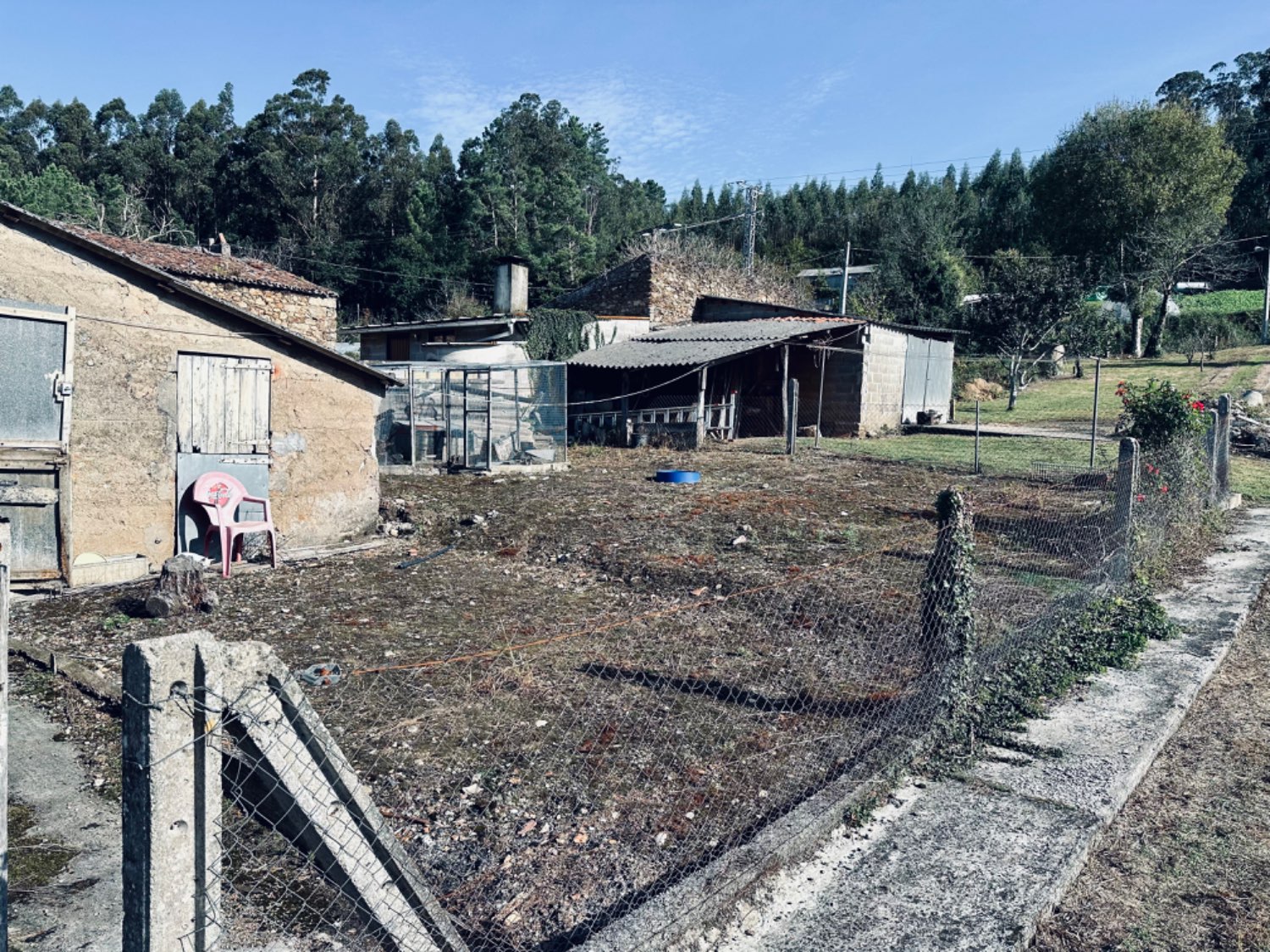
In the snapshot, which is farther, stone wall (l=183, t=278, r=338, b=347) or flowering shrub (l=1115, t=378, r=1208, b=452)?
stone wall (l=183, t=278, r=338, b=347)

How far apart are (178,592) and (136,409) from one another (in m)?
2.57

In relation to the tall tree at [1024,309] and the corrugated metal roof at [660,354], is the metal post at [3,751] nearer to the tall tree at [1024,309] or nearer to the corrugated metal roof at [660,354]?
the corrugated metal roof at [660,354]

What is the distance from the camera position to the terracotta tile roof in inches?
703

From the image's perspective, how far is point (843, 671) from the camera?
6.17 meters

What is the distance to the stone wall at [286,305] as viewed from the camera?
1934cm

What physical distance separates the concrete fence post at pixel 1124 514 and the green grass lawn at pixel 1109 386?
51.7 feet

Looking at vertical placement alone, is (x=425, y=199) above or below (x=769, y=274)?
above

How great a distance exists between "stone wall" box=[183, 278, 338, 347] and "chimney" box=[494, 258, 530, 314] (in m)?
5.80

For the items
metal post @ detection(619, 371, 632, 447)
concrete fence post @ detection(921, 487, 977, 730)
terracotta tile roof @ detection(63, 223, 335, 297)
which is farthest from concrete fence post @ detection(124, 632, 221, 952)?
metal post @ detection(619, 371, 632, 447)

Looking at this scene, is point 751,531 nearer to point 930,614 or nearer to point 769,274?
point 930,614

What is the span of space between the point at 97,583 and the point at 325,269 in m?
45.7

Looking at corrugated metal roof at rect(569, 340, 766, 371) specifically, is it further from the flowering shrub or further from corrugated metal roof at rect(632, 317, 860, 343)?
the flowering shrub

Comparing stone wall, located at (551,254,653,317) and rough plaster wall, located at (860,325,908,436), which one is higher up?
stone wall, located at (551,254,653,317)

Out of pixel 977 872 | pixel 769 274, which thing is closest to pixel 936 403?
pixel 769 274
